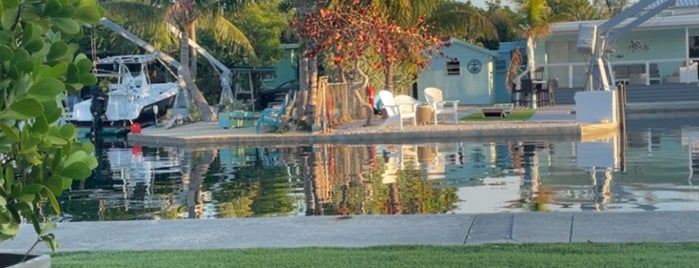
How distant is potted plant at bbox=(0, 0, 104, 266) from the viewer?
539 centimetres

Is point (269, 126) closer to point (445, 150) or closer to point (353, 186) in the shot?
point (445, 150)

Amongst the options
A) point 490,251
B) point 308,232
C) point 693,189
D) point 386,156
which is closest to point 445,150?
point 386,156

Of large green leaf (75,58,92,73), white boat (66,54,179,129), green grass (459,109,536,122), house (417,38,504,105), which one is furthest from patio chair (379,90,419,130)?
large green leaf (75,58,92,73)

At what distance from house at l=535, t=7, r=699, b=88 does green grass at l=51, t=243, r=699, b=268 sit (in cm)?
3051

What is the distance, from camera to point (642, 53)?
41.8 m

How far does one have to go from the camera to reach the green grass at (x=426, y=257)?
8.55 meters

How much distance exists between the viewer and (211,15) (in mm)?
37281

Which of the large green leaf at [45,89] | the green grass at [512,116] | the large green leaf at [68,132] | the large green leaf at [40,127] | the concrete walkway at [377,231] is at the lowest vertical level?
the concrete walkway at [377,231]

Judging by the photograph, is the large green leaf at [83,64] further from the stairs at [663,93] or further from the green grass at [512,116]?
the stairs at [663,93]

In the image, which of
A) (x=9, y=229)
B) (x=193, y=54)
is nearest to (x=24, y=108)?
(x=9, y=229)

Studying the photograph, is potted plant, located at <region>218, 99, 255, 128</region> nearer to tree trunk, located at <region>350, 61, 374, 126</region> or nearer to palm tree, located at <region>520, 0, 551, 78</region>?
tree trunk, located at <region>350, 61, 374, 126</region>

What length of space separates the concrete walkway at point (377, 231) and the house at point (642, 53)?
28660mm

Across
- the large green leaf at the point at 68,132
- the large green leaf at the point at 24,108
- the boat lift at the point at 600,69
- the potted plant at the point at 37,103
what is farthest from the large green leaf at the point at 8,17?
the boat lift at the point at 600,69

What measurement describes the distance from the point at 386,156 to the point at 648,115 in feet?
53.1
